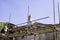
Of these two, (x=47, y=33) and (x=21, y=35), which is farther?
(x=21, y=35)

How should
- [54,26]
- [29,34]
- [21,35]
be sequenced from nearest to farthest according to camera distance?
[54,26]
[29,34]
[21,35]

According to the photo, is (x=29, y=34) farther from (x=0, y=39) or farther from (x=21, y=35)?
(x=0, y=39)

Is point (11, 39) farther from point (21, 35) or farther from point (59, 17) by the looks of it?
point (59, 17)

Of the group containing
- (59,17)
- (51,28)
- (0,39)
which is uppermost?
(59,17)

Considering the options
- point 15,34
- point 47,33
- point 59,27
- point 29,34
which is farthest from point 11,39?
point 59,27

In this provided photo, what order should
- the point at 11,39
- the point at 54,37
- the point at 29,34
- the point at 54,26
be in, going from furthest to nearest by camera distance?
1. the point at 11,39
2. the point at 29,34
3. the point at 54,37
4. the point at 54,26

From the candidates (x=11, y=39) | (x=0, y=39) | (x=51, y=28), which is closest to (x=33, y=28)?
(x=51, y=28)

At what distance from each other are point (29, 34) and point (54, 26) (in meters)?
2.73

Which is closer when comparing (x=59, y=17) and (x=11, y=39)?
(x=59, y=17)

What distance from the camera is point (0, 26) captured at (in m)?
19.1

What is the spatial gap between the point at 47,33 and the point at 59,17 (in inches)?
56.2

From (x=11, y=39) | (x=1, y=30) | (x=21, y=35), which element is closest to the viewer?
(x=21, y=35)

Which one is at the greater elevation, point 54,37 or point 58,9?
point 58,9

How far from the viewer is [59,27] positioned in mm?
11383
